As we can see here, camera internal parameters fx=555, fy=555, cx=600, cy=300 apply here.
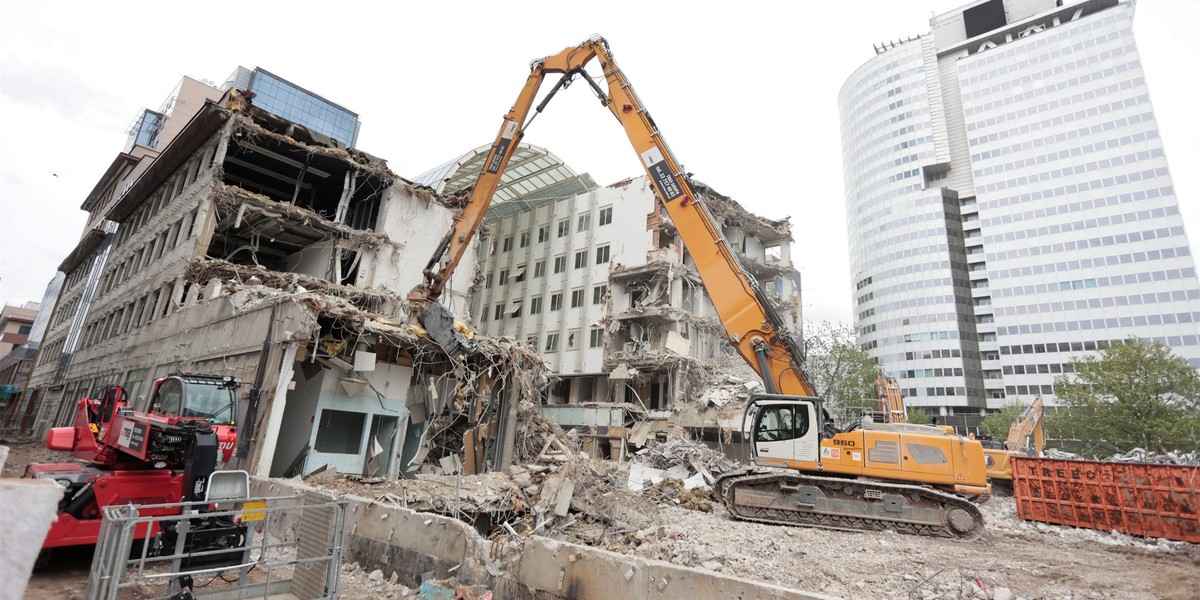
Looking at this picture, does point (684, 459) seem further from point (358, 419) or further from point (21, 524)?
point (21, 524)

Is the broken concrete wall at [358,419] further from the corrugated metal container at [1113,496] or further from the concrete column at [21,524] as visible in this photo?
the corrugated metal container at [1113,496]

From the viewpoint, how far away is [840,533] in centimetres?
1147

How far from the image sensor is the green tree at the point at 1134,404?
111 ft

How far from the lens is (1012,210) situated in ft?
261

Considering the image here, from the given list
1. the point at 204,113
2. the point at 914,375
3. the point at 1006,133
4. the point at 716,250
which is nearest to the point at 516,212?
the point at 204,113

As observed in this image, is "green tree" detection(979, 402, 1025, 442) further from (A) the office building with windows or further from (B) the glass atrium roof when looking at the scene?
(B) the glass atrium roof

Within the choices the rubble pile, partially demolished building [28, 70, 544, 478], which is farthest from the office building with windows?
partially demolished building [28, 70, 544, 478]

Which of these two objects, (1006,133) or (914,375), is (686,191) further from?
(1006,133)

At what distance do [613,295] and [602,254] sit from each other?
3.43 meters

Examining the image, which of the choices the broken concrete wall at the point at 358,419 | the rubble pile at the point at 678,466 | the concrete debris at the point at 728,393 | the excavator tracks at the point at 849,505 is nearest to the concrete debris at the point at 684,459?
→ the rubble pile at the point at 678,466

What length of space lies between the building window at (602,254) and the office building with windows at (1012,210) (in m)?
58.1

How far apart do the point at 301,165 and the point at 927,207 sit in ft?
287

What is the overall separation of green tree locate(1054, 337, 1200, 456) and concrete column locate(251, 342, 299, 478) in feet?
151

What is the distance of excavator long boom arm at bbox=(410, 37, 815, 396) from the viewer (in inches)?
479
